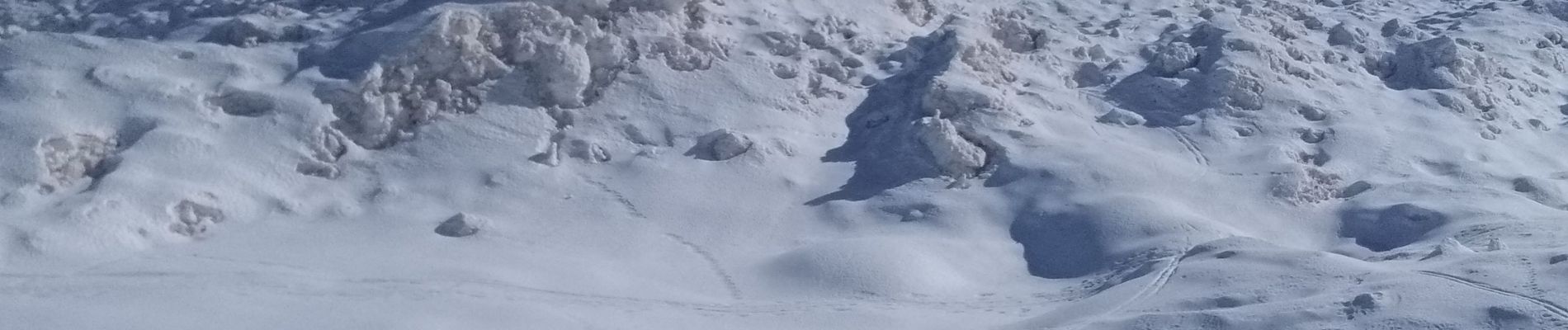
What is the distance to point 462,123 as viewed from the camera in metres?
6.54

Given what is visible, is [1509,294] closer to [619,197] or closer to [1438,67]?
[619,197]

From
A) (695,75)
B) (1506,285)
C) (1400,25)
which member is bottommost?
(1400,25)

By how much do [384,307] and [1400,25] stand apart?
736cm

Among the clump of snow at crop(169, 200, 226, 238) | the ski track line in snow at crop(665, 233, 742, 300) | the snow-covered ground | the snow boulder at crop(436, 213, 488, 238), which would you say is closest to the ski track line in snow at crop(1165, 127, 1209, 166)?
the snow-covered ground

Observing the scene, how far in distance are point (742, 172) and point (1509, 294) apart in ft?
11.0

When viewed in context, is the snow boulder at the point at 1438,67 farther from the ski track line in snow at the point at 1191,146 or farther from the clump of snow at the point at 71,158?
the clump of snow at the point at 71,158

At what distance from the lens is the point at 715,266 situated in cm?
578

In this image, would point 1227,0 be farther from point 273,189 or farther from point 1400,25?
point 273,189

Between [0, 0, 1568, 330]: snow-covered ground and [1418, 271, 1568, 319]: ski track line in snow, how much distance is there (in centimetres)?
3

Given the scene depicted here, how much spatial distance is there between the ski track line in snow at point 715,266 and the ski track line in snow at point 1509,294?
8.92 ft

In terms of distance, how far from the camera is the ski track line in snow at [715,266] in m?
5.54

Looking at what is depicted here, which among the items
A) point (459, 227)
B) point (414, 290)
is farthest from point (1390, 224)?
point (414, 290)

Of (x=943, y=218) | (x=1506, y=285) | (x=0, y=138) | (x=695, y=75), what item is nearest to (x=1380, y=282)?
(x=1506, y=285)

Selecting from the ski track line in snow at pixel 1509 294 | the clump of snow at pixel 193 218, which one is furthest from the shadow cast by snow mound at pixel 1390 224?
the clump of snow at pixel 193 218
